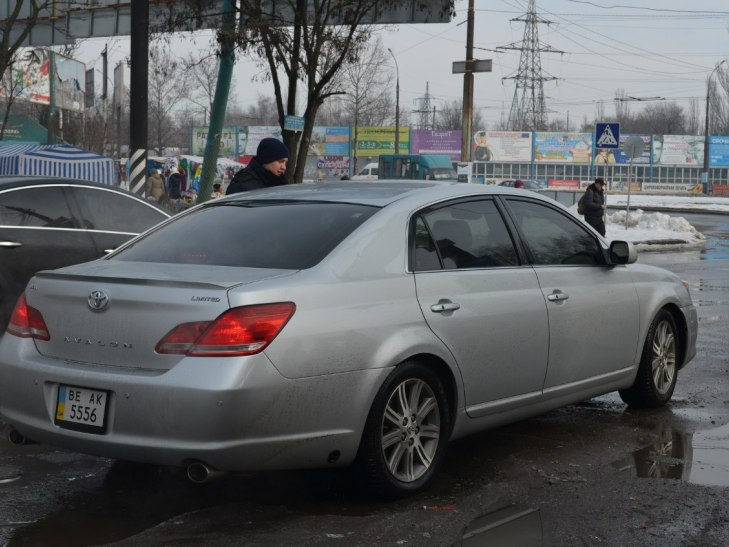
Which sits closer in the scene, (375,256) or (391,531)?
(391,531)

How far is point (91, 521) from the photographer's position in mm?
4543

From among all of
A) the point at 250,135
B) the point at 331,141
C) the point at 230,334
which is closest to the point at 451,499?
the point at 230,334

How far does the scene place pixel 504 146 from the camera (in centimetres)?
9069

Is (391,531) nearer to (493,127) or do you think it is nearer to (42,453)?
(42,453)

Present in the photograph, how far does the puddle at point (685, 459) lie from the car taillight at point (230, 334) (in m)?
2.17

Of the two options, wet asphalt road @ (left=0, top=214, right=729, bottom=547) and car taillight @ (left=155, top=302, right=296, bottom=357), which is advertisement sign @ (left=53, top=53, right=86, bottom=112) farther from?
car taillight @ (left=155, top=302, right=296, bottom=357)

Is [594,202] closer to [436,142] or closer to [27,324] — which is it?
[27,324]

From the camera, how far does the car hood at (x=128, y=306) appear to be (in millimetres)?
4410

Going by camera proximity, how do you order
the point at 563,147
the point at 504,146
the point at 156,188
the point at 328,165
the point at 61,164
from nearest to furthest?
the point at 61,164 < the point at 156,188 < the point at 563,147 < the point at 504,146 < the point at 328,165

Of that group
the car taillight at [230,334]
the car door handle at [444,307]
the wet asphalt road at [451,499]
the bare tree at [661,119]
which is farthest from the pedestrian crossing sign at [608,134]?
the bare tree at [661,119]

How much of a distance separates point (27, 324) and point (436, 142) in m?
87.8

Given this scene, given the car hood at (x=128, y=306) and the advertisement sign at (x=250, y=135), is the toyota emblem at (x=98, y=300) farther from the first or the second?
the advertisement sign at (x=250, y=135)

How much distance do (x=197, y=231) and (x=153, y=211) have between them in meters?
4.55

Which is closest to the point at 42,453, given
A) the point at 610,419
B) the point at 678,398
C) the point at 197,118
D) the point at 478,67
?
the point at 610,419
